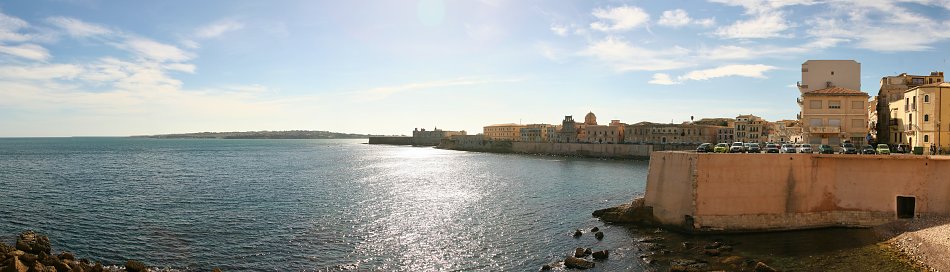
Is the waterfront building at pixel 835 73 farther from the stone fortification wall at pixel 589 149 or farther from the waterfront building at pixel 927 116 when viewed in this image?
the stone fortification wall at pixel 589 149

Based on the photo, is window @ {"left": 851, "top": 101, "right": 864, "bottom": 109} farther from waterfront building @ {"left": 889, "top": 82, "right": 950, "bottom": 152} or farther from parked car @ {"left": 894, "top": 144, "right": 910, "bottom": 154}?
parked car @ {"left": 894, "top": 144, "right": 910, "bottom": 154}

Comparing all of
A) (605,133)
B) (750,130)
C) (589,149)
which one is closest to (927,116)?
(589,149)

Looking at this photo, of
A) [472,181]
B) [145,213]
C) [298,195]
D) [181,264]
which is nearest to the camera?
[181,264]

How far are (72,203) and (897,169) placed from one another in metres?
56.6

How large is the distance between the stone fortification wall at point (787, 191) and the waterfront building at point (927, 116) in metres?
11.5

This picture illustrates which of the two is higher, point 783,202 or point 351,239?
point 783,202

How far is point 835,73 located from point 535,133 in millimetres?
138623

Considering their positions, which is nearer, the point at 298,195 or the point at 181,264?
the point at 181,264

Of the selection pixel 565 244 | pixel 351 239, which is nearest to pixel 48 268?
pixel 351 239

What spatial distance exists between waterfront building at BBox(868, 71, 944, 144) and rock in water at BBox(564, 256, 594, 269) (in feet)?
110

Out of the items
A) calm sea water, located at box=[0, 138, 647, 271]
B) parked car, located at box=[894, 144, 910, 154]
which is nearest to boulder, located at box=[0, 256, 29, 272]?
calm sea water, located at box=[0, 138, 647, 271]

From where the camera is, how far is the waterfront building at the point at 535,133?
182375 millimetres

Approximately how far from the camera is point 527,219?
127 ft

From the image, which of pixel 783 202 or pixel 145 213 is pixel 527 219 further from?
pixel 145 213
